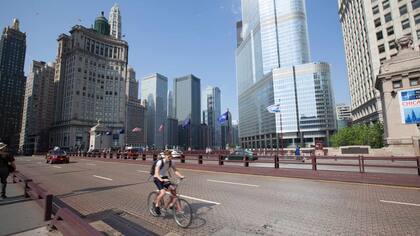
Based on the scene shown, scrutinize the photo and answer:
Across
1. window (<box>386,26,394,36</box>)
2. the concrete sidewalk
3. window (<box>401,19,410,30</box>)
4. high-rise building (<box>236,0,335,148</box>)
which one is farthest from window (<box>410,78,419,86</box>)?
high-rise building (<box>236,0,335,148</box>)

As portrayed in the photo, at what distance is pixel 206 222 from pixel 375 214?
4.76 meters

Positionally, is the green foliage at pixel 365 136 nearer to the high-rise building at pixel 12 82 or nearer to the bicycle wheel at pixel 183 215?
the bicycle wheel at pixel 183 215

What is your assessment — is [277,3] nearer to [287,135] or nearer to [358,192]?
[287,135]

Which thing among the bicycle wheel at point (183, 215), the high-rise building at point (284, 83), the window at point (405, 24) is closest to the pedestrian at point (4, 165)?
the bicycle wheel at point (183, 215)

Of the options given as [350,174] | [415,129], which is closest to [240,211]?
[350,174]

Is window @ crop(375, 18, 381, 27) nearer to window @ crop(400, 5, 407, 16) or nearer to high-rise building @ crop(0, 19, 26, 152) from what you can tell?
window @ crop(400, 5, 407, 16)

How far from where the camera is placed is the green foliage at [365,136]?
49744 millimetres

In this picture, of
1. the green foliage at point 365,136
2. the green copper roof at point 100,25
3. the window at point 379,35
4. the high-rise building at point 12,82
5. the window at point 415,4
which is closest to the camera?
the green foliage at point 365,136

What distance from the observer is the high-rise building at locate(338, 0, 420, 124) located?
54500 millimetres

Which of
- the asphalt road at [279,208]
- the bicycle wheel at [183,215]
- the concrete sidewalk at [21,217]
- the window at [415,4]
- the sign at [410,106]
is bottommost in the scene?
the concrete sidewalk at [21,217]

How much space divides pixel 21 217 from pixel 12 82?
22400 cm

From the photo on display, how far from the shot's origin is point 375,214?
6.64 m

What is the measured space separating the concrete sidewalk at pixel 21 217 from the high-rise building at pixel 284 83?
121612 millimetres

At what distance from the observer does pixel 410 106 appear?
26.7 metres
